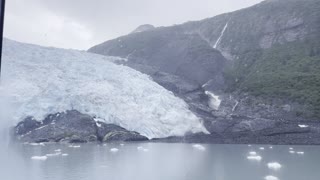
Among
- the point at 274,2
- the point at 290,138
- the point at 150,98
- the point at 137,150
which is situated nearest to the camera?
the point at 137,150

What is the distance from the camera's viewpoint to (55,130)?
3212cm

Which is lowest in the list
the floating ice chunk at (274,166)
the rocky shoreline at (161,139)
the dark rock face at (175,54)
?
the floating ice chunk at (274,166)

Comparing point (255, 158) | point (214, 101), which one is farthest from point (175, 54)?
point (255, 158)

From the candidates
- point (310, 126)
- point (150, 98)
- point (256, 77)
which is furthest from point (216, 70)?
point (310, 126)

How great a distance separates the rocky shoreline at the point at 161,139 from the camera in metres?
31.5

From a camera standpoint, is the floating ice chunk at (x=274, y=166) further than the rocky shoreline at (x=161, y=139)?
No

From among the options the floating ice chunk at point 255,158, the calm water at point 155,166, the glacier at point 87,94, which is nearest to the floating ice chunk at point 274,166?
the calm water at point 155,166

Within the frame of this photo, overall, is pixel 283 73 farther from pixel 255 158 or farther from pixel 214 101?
pixel 255 158

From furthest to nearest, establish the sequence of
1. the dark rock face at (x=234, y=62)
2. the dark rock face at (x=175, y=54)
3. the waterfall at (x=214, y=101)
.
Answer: the dark rock face at (x=175, y=54) < the waterfall at (x=214, y=101) < the dark rock face at (x=234, y=62)

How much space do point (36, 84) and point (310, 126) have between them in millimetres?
21028

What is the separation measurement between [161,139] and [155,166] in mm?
14228

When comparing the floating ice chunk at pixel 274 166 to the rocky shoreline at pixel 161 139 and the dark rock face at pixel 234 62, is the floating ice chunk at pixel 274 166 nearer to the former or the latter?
the rocky shoreline at pixel 161 139

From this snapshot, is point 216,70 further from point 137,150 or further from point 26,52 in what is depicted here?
point 137,150

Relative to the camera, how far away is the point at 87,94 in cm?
3488
